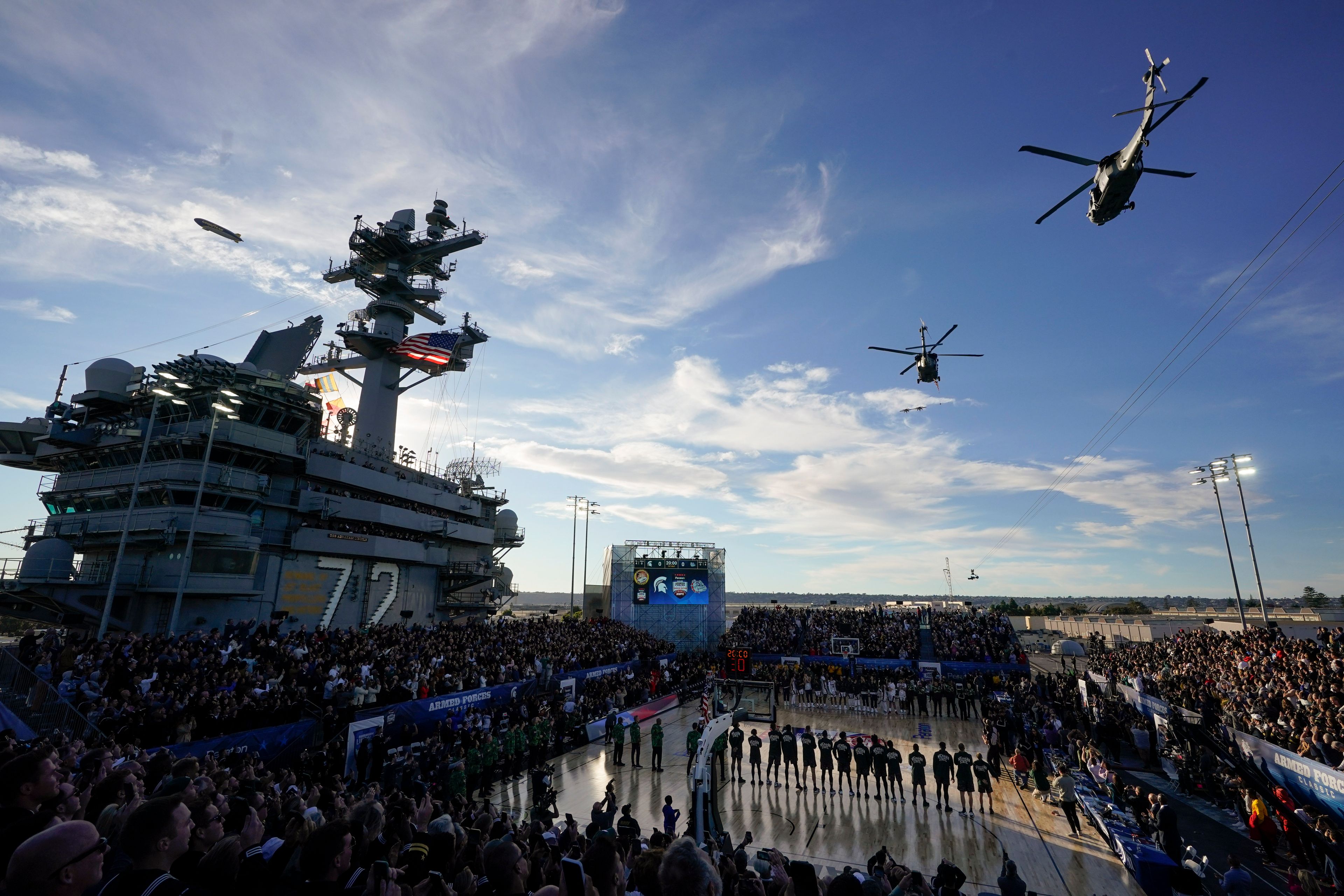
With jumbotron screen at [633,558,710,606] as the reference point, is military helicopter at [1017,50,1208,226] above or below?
above

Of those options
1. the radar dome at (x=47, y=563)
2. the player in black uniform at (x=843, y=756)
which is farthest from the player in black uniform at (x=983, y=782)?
the radar dome at (x=47, y=563)

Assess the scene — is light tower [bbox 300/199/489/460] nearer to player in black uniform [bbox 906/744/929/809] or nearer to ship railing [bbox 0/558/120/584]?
ship railing [bbox 0/558/120/584]

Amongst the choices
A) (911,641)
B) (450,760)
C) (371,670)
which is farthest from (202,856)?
(911,641)

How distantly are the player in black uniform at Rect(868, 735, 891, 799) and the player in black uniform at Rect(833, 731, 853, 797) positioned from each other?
2.08 feet

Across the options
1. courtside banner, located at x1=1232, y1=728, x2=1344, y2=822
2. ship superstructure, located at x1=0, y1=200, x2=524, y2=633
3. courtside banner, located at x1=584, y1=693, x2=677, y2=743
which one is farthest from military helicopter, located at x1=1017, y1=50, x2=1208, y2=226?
ship superstructure, located at x1=0, y1=200, x2=524, y2=633

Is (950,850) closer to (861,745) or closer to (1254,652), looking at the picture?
(861,745)

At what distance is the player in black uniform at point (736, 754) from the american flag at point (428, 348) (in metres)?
29.3

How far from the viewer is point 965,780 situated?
1544cm

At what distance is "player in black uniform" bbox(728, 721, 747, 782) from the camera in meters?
18.6

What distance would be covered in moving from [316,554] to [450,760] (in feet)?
65.9

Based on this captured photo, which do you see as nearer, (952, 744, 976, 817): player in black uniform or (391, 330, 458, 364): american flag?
(952, 744, 976, 817): player in black uniform

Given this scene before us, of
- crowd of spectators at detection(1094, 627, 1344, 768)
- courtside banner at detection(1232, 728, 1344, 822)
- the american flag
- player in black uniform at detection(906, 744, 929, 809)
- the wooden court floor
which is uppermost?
the american flag

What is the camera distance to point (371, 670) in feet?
65.5

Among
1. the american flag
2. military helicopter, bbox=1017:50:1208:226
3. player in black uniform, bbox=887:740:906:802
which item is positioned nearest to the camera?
military helicopter, bbox=1017:50:1208:226
